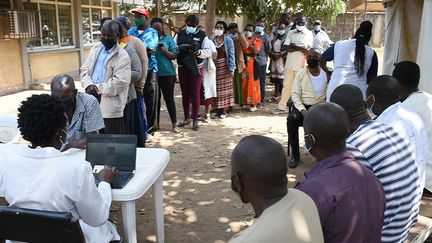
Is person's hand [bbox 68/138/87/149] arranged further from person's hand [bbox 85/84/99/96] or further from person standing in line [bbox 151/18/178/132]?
person standing in line [bbox 151/18/178/132]

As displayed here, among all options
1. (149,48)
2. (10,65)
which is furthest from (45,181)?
(10,65)

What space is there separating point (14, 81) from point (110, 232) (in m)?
8.27

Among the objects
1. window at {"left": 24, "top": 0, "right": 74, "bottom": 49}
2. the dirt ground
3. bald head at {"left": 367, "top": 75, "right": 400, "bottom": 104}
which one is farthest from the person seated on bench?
window at {"left": 24, "top": 0, "right": 74, "bottom": 49}

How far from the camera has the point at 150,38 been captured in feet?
18.5

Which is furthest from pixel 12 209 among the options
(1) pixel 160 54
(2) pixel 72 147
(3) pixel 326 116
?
(1) pixel 160 54

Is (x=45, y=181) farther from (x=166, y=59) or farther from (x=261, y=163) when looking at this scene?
(x=166, y=59)

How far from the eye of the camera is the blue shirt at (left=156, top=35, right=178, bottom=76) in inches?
238

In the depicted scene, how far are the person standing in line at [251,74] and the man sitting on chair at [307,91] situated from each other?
282 cm

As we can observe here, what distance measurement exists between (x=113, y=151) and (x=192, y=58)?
3.95 m

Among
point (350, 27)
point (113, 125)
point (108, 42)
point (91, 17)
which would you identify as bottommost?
point (113, 125)

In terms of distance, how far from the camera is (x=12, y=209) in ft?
5.89

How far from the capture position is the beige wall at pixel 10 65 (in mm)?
9039

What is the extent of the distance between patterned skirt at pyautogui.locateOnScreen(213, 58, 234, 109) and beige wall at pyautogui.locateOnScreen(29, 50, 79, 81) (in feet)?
17.3

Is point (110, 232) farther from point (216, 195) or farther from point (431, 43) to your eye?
point (431, 43)
